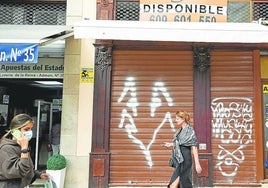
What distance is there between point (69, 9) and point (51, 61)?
1.27 metres

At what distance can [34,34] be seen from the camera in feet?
24.7

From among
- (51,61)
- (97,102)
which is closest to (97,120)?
(97,102)

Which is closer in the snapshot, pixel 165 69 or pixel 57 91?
→ pixel 165 69

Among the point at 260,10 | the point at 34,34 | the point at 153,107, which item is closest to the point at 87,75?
the point at 34,34

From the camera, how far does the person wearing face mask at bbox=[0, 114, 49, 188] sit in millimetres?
3229

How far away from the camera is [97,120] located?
778 centimetres

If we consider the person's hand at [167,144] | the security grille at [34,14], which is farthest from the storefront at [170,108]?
the security grille at [34,14]

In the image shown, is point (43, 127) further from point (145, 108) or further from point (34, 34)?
point (145, 108)

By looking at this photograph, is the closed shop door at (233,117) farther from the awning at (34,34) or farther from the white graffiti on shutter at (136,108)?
the awning at (34,34)

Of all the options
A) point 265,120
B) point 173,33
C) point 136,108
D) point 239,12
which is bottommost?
point 265,120

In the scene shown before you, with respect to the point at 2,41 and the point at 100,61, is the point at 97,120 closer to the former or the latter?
the point at 100,61

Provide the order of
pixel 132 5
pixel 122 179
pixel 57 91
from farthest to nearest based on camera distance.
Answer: pixel 57 91 → pixel 132 5 → pixel 122 179

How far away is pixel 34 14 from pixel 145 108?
3.46 meters

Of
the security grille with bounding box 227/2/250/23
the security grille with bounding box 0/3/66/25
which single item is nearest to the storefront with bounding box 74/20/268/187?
the security grille with bounding box 227/2/250/23
